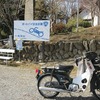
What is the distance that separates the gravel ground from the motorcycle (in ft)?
1.07

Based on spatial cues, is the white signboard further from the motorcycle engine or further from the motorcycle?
the motorcycle engine

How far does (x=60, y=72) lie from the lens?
7.16 meters

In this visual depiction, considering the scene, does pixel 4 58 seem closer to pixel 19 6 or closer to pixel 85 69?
pixel 19 6

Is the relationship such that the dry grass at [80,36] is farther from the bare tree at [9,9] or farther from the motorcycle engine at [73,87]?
the motorcycle engine at [73,87]

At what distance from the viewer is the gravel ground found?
7406mm

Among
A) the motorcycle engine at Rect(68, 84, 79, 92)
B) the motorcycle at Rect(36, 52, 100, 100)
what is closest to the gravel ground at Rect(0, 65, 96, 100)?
the motorcycle at Rect(36, 52, 100, 100)

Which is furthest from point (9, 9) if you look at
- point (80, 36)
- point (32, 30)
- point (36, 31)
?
point (80, 36)

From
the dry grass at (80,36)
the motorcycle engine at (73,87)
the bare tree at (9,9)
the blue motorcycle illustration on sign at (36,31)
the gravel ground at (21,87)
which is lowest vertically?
the gravel ground at (21,87)

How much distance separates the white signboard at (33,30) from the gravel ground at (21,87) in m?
1.93

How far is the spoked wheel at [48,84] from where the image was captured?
23.6 ft

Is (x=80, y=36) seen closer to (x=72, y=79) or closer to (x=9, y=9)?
(x=9, y=9)

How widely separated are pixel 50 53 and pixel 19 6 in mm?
4866

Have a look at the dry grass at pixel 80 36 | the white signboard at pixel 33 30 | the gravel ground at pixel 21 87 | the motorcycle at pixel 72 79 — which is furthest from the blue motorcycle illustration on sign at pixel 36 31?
the motorcycle at pixel 72 79

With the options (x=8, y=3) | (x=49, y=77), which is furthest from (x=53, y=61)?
(x=49, y=77)
